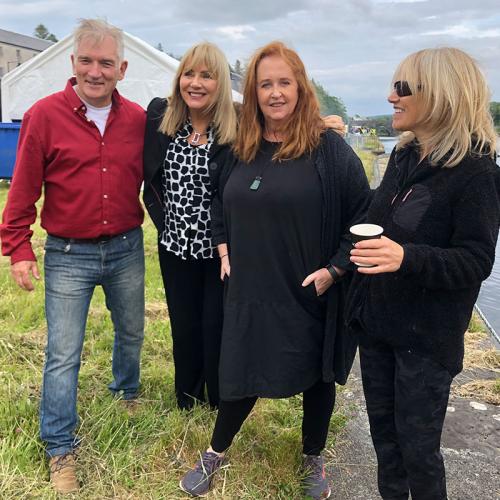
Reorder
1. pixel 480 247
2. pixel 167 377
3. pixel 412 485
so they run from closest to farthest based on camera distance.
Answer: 1. pixel 480 247
2. pixel 412 485
3. pixel 167 377

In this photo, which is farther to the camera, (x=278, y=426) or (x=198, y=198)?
(x=278, y=426)

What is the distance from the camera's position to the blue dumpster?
1052 cm

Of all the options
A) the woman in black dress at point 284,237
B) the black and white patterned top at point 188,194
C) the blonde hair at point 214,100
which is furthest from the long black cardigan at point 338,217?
the black and white patterned top at point 188,194

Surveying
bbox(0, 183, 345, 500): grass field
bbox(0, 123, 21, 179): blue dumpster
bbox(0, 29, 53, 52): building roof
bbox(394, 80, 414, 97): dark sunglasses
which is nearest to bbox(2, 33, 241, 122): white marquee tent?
bbox(0, 123, 21, 179): blue dumpster

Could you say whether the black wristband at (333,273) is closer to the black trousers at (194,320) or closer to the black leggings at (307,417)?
the black leggings at (307,417)

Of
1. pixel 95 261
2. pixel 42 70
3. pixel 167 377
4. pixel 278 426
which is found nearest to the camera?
pixel 95 261

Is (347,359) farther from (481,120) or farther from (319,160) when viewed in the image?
(481,120)

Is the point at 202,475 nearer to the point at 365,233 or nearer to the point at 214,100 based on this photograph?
the point at 365,233

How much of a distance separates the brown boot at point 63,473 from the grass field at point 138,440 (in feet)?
0.15

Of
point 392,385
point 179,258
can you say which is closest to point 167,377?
point 179,258

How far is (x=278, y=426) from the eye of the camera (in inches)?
119

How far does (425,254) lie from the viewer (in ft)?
5.76

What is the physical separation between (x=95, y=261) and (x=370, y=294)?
1.30m

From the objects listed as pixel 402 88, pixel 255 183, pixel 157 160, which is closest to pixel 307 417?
pixel 255 183
